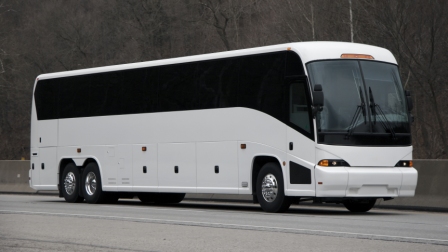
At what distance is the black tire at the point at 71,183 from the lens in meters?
24.0

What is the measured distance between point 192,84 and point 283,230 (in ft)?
26.3

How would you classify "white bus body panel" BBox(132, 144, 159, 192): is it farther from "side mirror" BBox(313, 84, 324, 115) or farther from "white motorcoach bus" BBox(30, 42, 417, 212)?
"side mirror" BBox(313, 84, 324, 115)

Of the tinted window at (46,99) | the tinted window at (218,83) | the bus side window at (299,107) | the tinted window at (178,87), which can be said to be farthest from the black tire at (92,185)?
the bus side window at (299,107)

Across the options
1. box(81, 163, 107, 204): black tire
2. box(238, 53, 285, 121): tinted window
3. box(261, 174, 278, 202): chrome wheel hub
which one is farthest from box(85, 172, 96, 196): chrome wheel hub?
box(261, 174, 278, 202): chrome wheel hub

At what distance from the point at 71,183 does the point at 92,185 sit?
850mm

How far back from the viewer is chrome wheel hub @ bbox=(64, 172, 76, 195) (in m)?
24.2

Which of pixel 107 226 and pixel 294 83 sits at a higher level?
pixel 294 83

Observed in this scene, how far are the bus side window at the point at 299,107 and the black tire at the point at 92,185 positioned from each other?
740 centimetres

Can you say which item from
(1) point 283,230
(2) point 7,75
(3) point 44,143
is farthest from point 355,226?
(2) point 7,75

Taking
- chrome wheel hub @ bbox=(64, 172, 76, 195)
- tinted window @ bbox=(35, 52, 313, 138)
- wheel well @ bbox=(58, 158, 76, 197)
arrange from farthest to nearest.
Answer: wheel well @ bbox=(58, 158, 76, 197)
chrome wheel hub @ bbox=(64, 172, 76, 195)
tinted window @ bbox=(35, 52, 313, 138)

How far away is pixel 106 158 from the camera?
23375mm

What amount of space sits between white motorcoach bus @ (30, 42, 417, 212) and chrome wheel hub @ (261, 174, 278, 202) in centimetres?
3

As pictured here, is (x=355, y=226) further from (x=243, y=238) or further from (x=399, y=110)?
(x=399, y=110)

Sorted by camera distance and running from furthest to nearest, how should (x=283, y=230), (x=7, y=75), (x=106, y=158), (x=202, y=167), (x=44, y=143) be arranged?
(x=7, y=75), (x=44, y=143), (x=106, y=158), (x=202, y=167), (x=283, y=230)
